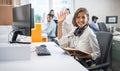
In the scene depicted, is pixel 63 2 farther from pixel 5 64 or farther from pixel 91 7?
pixel 5 64

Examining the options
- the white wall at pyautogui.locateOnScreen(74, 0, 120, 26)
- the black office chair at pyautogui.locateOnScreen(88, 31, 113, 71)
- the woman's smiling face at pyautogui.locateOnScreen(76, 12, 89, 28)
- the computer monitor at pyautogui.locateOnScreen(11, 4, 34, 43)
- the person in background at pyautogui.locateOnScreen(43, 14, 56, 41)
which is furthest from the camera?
the white wall at pyautogui.locateOnScreen(74, 0, 120, 26)

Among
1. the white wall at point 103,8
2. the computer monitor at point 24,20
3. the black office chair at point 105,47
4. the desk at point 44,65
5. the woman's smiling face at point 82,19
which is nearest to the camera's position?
the desk at point 44,65

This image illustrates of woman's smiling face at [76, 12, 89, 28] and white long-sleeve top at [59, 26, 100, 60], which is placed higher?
woman's smiling face at [76, 12, 89, 28]

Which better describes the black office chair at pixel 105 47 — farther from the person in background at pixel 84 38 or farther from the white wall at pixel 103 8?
the white wall at pixel 103 8

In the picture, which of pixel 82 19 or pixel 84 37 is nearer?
pixel 84 37

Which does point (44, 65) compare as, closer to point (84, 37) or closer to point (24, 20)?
point (24, 20)

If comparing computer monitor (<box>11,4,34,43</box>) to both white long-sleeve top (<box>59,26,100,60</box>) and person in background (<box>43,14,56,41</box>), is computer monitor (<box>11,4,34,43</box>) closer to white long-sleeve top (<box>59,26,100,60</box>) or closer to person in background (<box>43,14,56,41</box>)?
white long-sleeve top (<box>59,26,100,60</box>)

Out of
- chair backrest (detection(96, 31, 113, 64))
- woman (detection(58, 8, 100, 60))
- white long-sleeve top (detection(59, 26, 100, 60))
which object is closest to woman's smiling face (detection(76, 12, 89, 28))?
woman (detection(58, 8, 100, 60))

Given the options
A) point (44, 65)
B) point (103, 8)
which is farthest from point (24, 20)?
point (103, 8)

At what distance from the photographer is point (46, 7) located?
24.0ft

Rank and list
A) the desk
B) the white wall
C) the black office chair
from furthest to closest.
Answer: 1. the white wall
2. the black office chair
3. the desk

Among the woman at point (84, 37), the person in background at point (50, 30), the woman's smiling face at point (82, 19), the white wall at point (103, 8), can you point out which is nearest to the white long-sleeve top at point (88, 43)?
the woman at point (84, 37)

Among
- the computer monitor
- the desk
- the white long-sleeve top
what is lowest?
the desk

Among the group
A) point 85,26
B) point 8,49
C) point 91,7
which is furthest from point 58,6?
point 8,49
